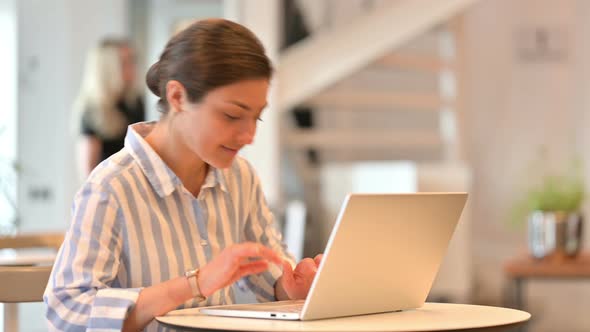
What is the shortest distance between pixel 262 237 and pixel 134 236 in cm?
42

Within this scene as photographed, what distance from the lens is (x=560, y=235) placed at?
536cm

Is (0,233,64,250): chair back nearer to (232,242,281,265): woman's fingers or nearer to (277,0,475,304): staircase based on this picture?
(232,242,281,265): woman's fingers

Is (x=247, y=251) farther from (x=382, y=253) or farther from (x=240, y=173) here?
(x=240, y=173)

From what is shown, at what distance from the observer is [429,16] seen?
6223 mm

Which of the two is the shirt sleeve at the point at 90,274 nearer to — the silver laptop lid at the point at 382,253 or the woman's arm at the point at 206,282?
the woman's arm at the point at 206,282

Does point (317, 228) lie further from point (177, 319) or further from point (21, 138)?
point (177, 319)

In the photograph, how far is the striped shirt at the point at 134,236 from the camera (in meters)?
1.79

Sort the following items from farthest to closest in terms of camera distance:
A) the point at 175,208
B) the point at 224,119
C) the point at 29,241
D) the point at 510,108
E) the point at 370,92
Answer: the point at 510,108
the point at 370,92
the point at 29,241
the point at 175,208
the point at 224,119

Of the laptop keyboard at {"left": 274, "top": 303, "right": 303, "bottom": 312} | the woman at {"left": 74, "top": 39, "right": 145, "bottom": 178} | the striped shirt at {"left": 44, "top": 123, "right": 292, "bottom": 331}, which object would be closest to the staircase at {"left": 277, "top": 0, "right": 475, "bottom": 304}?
the woman at {"left": 74, "top": 39, "right": 145, "bottom": 178}

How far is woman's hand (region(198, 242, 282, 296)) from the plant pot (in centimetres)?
385

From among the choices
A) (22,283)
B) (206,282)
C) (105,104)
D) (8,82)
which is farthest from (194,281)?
(8,82)

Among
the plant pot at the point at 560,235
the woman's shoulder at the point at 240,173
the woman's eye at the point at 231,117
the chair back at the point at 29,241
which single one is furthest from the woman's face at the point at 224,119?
the plant pot at the point at 560,235

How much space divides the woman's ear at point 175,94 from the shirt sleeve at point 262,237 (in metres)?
0.36

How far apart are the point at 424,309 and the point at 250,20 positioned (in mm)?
3899
